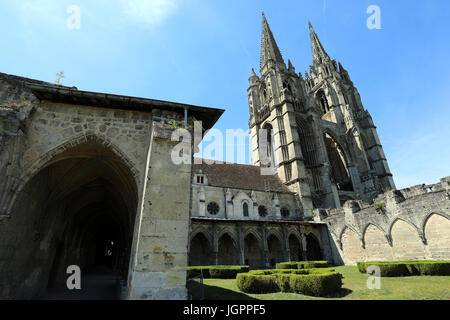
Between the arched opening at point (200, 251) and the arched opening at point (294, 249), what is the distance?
30.2 feet

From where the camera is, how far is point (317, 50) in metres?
50.4

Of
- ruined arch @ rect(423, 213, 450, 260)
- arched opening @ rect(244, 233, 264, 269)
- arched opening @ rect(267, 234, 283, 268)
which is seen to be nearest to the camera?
ruined arch @ rect(423, 213, 450, 260)

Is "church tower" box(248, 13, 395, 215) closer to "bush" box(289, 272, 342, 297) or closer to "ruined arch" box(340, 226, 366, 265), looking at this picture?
"ruined arch" box(340, 226, 366, 265)

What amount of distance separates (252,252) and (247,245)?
2.68 feet

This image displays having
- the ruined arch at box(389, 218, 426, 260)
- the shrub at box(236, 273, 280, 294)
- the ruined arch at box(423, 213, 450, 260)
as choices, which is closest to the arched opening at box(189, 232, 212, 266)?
the shrub at box(236, 273, 280, 294)

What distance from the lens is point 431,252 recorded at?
49.6 feet

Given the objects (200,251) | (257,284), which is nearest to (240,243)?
(200,251)

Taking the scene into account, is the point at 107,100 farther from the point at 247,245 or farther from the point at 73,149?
the point at 247,245

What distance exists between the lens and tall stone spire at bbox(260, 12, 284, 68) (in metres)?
Result: 43.0

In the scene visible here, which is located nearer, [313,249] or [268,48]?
[313,249]

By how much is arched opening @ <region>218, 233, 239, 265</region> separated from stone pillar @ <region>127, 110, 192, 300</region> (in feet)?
56.6

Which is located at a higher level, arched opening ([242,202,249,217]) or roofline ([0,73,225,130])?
arched opening ([242,202,249,217])

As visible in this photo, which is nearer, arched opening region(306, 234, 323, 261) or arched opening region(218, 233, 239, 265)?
arched opening region(218, 233, 239, 265)

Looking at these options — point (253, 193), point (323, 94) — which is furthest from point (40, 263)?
point (323, 94)
